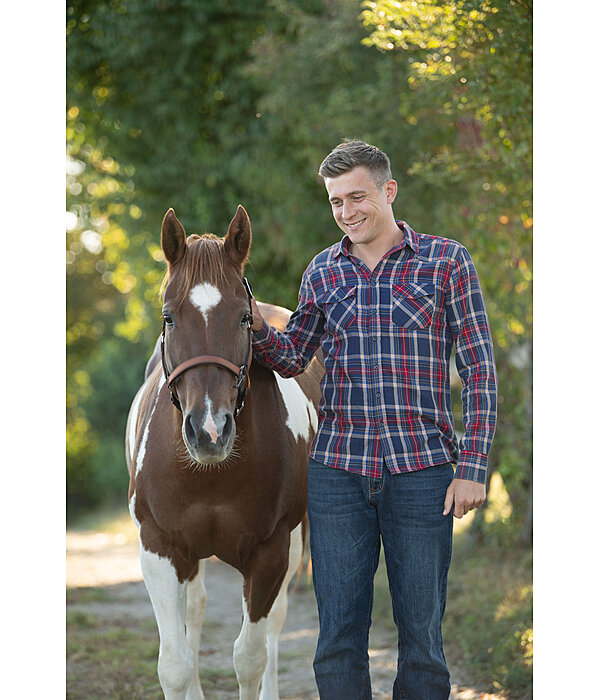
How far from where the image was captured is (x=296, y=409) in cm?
324

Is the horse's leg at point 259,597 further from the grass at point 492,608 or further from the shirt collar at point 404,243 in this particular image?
the grass at point 492,608

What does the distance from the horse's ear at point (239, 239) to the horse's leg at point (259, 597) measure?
3.39ft

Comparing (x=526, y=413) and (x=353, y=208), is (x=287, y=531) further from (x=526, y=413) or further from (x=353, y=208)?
(x=526, y=413)

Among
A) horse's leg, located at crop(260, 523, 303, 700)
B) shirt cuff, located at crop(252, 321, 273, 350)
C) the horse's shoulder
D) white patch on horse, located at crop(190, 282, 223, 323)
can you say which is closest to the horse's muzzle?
white patch on horse, located at crop(190, 282, 223, 323)

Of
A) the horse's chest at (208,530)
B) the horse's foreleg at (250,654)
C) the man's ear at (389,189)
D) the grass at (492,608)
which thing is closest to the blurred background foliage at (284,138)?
the grass at (492,608)

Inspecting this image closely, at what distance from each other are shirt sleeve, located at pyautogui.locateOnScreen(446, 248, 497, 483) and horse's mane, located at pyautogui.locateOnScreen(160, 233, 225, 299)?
0.75 meters

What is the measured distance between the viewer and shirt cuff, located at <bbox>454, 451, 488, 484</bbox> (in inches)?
93.1

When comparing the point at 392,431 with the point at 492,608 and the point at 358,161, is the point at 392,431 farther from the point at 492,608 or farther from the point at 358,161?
the point at 492,608

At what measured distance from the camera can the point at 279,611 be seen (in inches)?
154

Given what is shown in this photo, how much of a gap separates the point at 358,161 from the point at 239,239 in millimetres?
479

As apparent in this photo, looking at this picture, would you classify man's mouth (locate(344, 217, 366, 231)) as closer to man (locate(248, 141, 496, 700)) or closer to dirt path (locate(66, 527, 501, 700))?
man (locate(248, 141, 496, 700))

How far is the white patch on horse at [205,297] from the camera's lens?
95.6 inches
